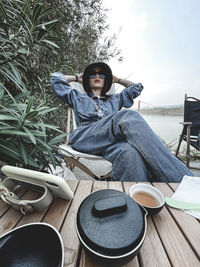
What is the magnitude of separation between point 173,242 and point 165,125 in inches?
130

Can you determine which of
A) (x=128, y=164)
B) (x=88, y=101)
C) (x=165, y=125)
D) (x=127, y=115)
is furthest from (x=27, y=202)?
(x=165, y=125)

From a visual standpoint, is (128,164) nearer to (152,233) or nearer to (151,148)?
(151,148)

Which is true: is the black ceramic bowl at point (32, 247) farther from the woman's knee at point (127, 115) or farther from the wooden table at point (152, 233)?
the woman's knee at point (127, 115)

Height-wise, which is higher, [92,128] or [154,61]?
[154,61]

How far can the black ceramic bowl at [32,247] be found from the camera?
22cm

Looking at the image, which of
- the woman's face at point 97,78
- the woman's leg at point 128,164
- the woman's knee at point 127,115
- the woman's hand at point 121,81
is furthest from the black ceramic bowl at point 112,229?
the woman's hand at point 121,81

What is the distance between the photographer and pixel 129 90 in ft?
4.88

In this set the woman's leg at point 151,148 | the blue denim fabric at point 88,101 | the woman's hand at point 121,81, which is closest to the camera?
the woman's leg at point 151,148

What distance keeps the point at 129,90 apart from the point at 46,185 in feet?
4.72

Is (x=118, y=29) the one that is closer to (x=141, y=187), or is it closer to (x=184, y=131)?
(x=184, y=131)

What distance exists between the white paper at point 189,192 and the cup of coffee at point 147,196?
10 centimetres

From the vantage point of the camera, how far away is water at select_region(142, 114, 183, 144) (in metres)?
2.70

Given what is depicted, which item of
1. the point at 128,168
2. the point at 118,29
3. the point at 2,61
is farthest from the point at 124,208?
the point at 118,29

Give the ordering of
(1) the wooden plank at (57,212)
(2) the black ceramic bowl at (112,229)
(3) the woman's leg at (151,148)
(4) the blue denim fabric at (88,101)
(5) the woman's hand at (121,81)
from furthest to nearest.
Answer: (5) the woman's hand at (121,81) → (4) the blue denim fabric at (88,101) → (3) the woman's leg at (151,148) → (1) the wooden plank at (57,212) → (2) the black ceramic bowl at (112,229)
